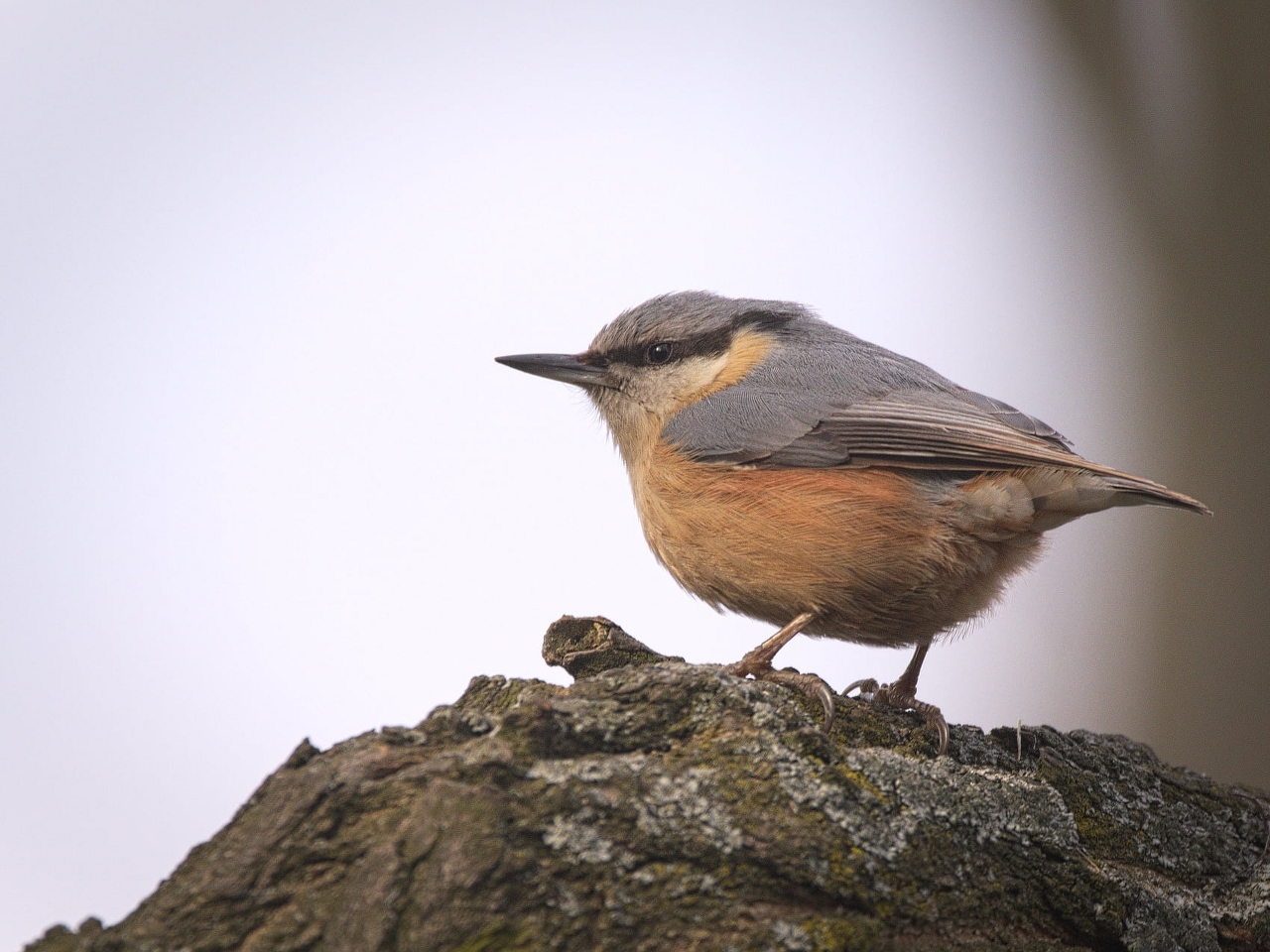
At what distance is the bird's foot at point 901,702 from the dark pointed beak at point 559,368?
1.62m

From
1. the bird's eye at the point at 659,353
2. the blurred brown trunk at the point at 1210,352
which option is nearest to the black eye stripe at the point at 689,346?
the bird's eye at the point at 659,353

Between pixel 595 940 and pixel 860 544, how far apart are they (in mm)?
1779

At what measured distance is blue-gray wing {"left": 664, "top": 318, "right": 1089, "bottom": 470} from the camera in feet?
10.8

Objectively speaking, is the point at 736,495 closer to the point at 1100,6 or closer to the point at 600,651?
the point at 600,651

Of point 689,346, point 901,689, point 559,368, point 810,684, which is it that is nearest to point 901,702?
point 901,689

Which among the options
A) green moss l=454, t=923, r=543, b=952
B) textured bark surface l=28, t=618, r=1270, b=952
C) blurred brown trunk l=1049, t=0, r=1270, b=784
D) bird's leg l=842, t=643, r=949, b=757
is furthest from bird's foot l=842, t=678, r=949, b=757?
blurred brown trunk l=1049, t=0, r=1270, b=784

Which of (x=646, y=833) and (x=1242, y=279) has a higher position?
(x=1242, y=279)

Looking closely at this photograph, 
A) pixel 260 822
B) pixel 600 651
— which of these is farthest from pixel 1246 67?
pixel 260 822

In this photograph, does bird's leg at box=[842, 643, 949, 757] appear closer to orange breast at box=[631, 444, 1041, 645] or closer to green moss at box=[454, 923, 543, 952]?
orange breast at box=[631, 444, 1041, 645]

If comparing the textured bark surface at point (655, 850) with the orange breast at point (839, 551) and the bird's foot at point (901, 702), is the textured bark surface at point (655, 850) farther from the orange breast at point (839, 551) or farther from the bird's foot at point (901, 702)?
the orange breast at point (839, 551)

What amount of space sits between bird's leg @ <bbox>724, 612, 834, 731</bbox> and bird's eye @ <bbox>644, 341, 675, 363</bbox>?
143 cm

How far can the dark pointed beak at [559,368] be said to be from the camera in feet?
14.1

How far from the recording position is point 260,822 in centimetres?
175

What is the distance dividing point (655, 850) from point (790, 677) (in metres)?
1.04
